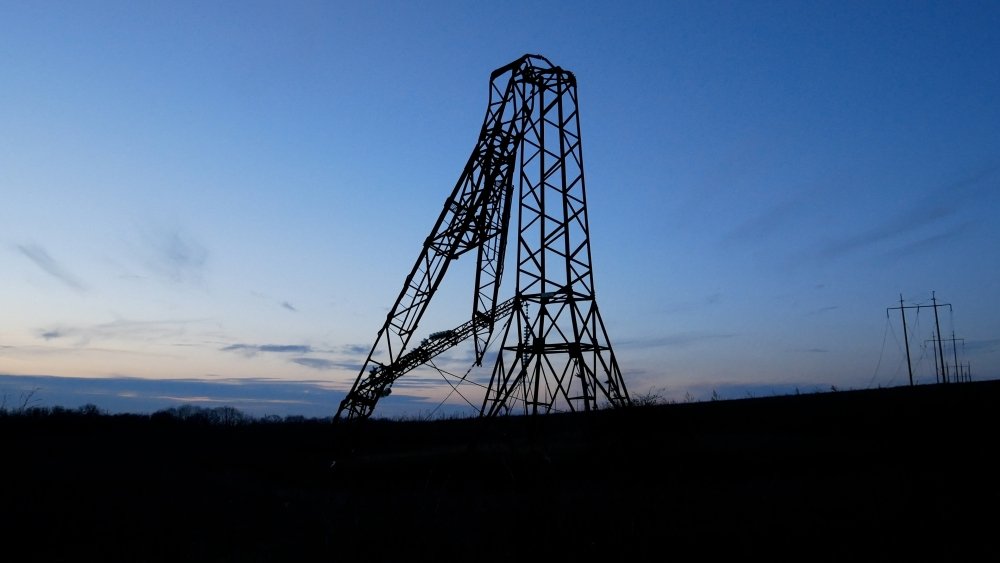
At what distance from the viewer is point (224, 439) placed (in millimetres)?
40281

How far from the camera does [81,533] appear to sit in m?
13.7

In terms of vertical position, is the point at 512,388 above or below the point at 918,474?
above

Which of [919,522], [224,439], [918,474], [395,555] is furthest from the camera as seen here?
[224,439]

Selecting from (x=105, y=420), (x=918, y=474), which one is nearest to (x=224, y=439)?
(x=105, y=420)

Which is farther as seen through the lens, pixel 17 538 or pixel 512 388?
pixel 512 388

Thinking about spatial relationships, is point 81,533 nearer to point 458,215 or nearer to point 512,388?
point 512,388

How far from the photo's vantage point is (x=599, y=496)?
15.7 m

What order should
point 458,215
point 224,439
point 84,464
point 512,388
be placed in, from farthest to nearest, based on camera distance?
point 224,439
point 458,215
point 84,464
point 512,388

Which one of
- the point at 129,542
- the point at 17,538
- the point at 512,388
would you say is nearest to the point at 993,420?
the point at 512,388

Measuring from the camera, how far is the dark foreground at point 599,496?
41.3ft

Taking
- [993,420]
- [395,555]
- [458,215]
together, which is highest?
[458,215]

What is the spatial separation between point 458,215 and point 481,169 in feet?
5.96

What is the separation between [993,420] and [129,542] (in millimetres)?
22699

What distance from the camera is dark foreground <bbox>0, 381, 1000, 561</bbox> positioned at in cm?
1259
